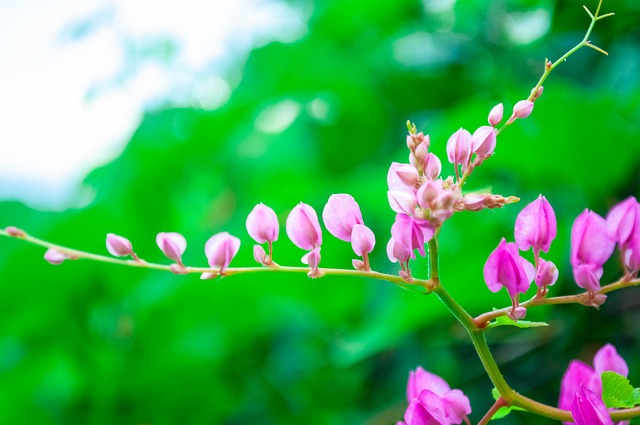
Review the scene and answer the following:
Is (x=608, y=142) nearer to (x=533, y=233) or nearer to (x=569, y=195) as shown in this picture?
(x=569, y=195)

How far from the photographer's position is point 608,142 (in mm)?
509

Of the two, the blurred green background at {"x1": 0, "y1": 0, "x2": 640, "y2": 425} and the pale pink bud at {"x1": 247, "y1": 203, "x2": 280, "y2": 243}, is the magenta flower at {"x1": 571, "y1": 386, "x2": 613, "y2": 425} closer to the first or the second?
Answer: the pale pink bud at {"x1": 247, "y1": 203, "x2": 280, "y2": 243}

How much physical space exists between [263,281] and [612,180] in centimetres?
31

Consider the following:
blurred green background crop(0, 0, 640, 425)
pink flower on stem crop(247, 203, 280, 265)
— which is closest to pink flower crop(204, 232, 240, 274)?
pink flower on stem crop(247, 203, 280, 265)

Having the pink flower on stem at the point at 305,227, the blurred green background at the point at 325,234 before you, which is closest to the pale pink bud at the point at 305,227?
the pink flower on stem at the point at 305,227

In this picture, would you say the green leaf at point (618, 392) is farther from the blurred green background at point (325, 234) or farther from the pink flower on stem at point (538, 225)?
the blurred green background at point (325, 234)

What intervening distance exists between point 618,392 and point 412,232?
78 mm

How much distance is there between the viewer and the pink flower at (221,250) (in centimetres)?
20

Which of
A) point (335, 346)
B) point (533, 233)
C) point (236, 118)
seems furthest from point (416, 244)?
point (236, 118)

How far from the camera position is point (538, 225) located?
20 cm

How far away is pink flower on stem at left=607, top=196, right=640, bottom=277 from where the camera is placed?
20 centimetres

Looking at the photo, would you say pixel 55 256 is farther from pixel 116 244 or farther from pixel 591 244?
pixel 591 244

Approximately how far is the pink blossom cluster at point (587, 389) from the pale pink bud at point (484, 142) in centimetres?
7

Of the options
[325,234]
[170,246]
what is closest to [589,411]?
[170,246]
